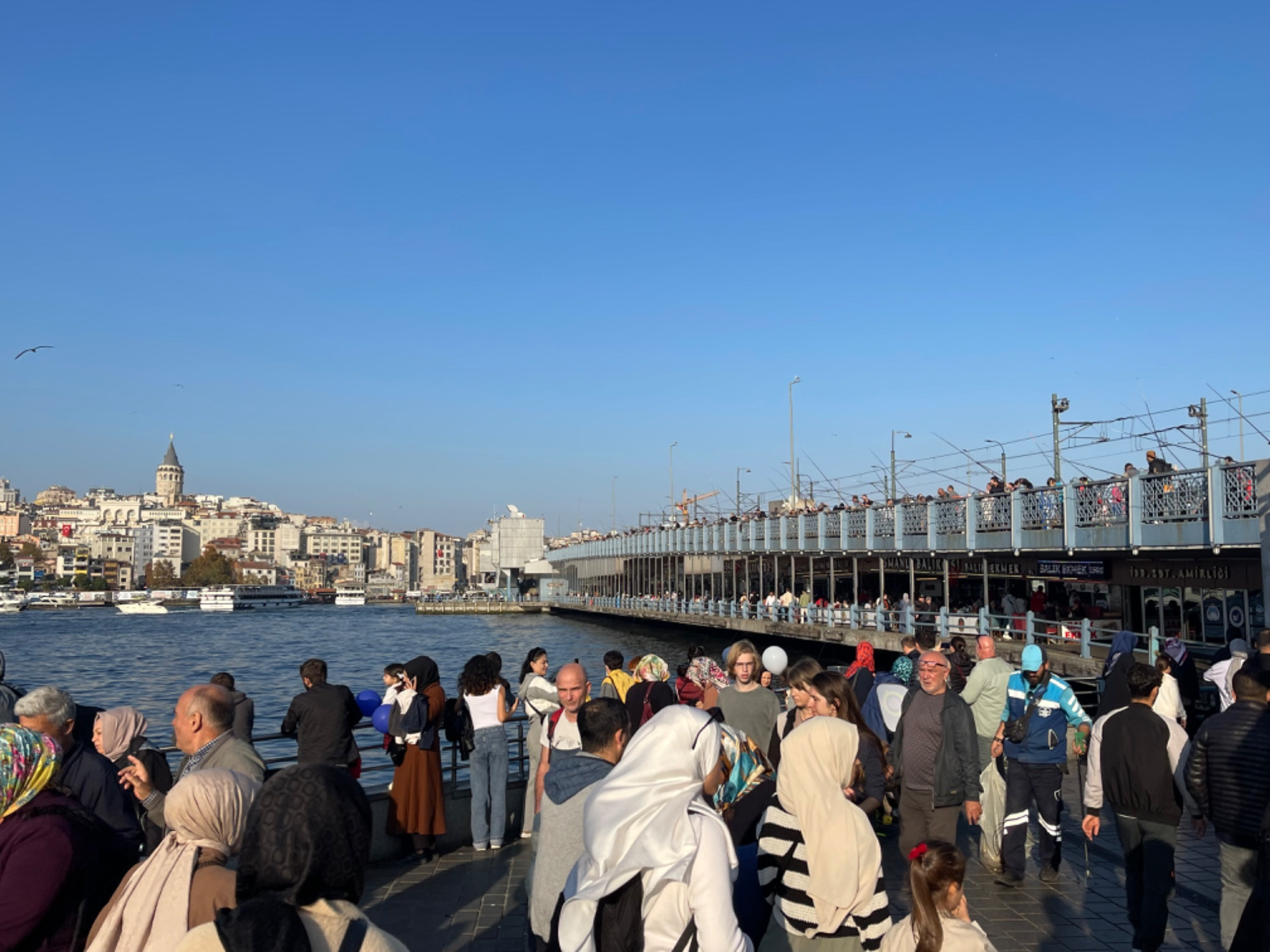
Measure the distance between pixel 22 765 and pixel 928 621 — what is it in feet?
92.9

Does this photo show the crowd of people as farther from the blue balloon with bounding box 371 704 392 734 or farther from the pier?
the pier

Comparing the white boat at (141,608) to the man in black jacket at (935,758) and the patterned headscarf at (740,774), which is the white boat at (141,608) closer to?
the man in black jacket at (935,758)

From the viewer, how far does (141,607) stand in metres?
120

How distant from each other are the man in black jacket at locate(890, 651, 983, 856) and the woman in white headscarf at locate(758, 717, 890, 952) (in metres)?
2.51

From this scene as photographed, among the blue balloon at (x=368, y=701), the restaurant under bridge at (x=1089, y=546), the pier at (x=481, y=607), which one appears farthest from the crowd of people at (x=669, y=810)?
the pier at (x=481, y=607)

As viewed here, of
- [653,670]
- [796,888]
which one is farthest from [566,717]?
[796,888]

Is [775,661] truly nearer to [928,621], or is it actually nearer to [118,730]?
[118,730]

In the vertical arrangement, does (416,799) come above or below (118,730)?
below

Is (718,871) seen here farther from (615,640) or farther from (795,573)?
(615,640)

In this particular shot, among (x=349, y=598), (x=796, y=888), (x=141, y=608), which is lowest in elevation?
(x=141, y=608)

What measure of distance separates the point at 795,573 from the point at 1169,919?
41.8 metres

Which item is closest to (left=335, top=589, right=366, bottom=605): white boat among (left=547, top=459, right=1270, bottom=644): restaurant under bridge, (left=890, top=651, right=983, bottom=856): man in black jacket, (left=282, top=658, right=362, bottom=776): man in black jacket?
(left=547, top=459, right=1270, bottom=644): restaurant under bridge

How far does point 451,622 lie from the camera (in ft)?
295

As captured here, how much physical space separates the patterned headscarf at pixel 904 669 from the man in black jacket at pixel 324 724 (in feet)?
16.9
